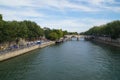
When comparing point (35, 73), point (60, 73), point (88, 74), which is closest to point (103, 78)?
point (88, 74)

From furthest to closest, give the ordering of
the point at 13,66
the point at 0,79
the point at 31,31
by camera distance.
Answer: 1. the point at 31,31
2. the point at 13,66
3. the point at 0,79

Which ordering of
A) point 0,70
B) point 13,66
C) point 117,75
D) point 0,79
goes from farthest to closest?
point 13,66, point 0,70, point 117,75, point 0,79

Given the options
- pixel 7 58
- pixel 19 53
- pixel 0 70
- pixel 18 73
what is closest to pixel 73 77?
pixel 18 73

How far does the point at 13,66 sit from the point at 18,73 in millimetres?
6693

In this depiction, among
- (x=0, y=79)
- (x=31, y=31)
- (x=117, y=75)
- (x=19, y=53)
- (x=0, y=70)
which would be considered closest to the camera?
(x=0, y=79)

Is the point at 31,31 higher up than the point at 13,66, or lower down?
higher up

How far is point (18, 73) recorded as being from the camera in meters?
37.9

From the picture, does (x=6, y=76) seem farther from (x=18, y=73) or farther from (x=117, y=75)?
(x=117, y=75)

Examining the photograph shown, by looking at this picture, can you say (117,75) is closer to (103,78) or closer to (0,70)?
(103,78)

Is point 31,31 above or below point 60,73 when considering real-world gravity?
above

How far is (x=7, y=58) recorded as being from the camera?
52500 millimetres

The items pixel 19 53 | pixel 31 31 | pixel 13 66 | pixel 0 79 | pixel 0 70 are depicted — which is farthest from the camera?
pixel 31 31

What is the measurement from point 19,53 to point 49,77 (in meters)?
29.9

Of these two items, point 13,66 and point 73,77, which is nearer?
point 73,77
